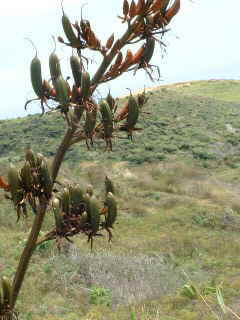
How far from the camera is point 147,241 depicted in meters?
15.7

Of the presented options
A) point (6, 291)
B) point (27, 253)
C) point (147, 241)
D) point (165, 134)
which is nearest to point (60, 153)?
point (27, 253)

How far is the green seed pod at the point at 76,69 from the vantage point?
8.18ft

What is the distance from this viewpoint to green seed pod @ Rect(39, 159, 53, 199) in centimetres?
228

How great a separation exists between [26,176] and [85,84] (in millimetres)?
617

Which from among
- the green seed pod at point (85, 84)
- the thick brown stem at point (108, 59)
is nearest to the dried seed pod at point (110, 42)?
the thick brown stem at point (108, 59)

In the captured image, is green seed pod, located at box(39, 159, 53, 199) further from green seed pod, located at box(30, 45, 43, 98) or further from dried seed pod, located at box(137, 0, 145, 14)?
dried seed pod, located at box(137, 0, 145, 14)

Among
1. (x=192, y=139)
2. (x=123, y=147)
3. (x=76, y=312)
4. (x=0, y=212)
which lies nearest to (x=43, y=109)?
(x=76, y=312)

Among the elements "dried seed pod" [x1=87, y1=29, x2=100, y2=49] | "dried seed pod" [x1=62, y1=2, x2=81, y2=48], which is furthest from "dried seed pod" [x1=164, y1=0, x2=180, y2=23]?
"dried seed pod" [x1=62, y1=2, x2=81, y2=48]

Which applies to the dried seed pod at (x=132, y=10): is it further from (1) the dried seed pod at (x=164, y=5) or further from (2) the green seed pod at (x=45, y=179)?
(2) the green seed pod at (x=45, y=179)

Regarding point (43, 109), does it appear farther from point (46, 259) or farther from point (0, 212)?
point (0, 212)

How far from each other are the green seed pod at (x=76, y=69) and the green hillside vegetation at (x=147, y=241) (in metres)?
0.45

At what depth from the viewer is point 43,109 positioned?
252cm

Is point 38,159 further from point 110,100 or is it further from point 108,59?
point 108,59

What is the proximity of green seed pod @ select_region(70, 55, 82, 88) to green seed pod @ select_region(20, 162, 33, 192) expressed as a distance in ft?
1.91
